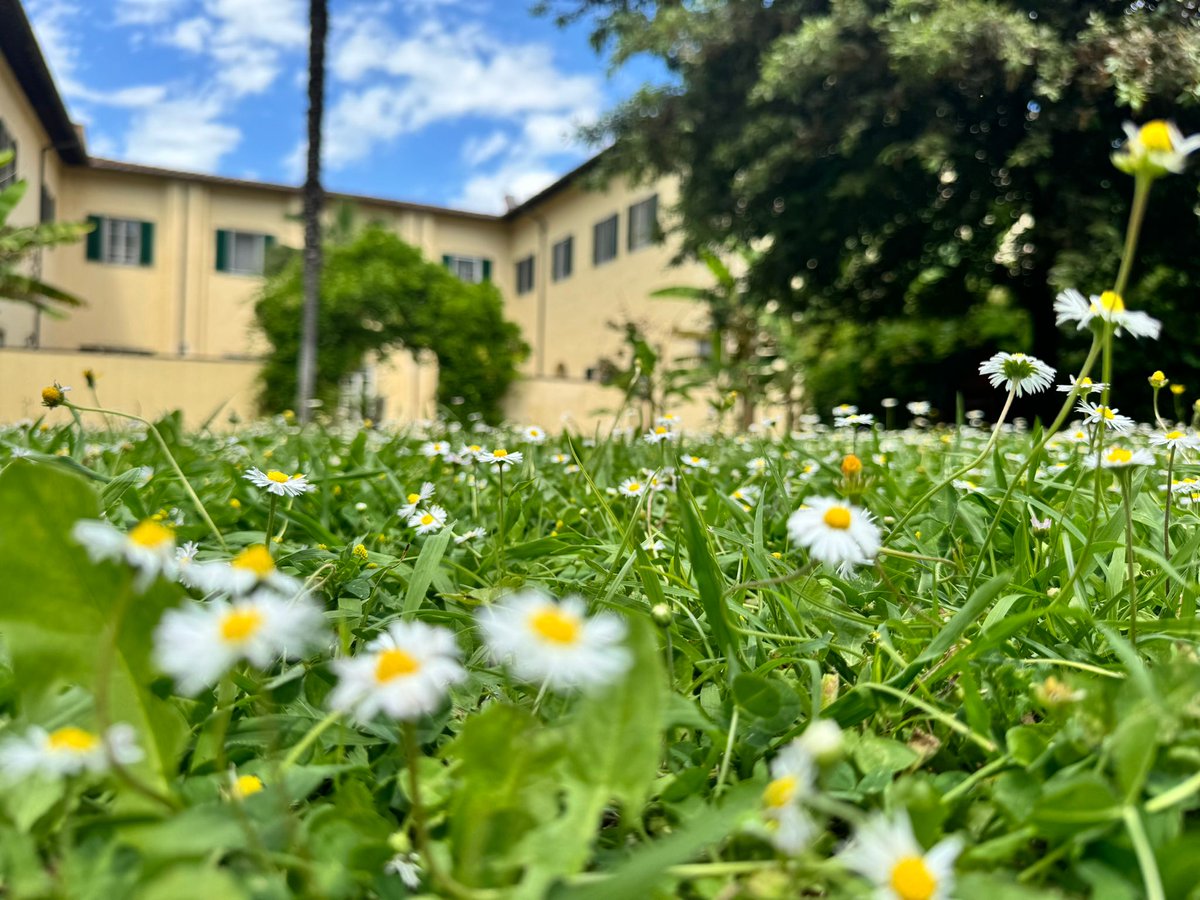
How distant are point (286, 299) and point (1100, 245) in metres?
11.3

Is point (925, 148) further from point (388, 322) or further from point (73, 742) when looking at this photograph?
point (388, 322)

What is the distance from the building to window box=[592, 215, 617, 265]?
4cm

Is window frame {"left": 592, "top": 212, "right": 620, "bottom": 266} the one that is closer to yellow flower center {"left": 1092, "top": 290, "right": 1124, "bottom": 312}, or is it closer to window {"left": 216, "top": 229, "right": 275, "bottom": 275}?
window {"left": 216, "top": 229, "right": 275, "bottom": 275}

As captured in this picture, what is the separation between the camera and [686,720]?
62cm

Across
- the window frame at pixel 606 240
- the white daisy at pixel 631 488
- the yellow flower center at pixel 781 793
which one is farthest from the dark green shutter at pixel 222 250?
the yellow flower center at pixel 781 793

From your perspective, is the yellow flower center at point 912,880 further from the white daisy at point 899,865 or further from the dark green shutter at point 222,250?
the dark green shutter at point 222,250

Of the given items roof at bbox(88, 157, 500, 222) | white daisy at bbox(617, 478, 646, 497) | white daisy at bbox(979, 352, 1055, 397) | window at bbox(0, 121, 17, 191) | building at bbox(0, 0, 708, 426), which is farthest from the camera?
roof at bbox(88, 157, 500, 222)

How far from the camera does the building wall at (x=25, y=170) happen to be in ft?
39.7

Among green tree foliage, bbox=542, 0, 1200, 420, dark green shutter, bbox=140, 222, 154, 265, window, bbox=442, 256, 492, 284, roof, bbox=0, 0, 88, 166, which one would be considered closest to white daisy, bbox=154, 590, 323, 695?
green tree foliage, bbox=542, 0, 1200, 420

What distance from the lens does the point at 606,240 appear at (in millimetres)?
16312

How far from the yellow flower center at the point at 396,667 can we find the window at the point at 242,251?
1881 cm

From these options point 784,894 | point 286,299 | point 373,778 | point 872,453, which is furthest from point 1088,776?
point 286,299

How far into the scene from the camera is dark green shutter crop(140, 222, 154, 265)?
17188 mm

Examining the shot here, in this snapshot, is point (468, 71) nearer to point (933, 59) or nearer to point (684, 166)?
point (684, 166)
